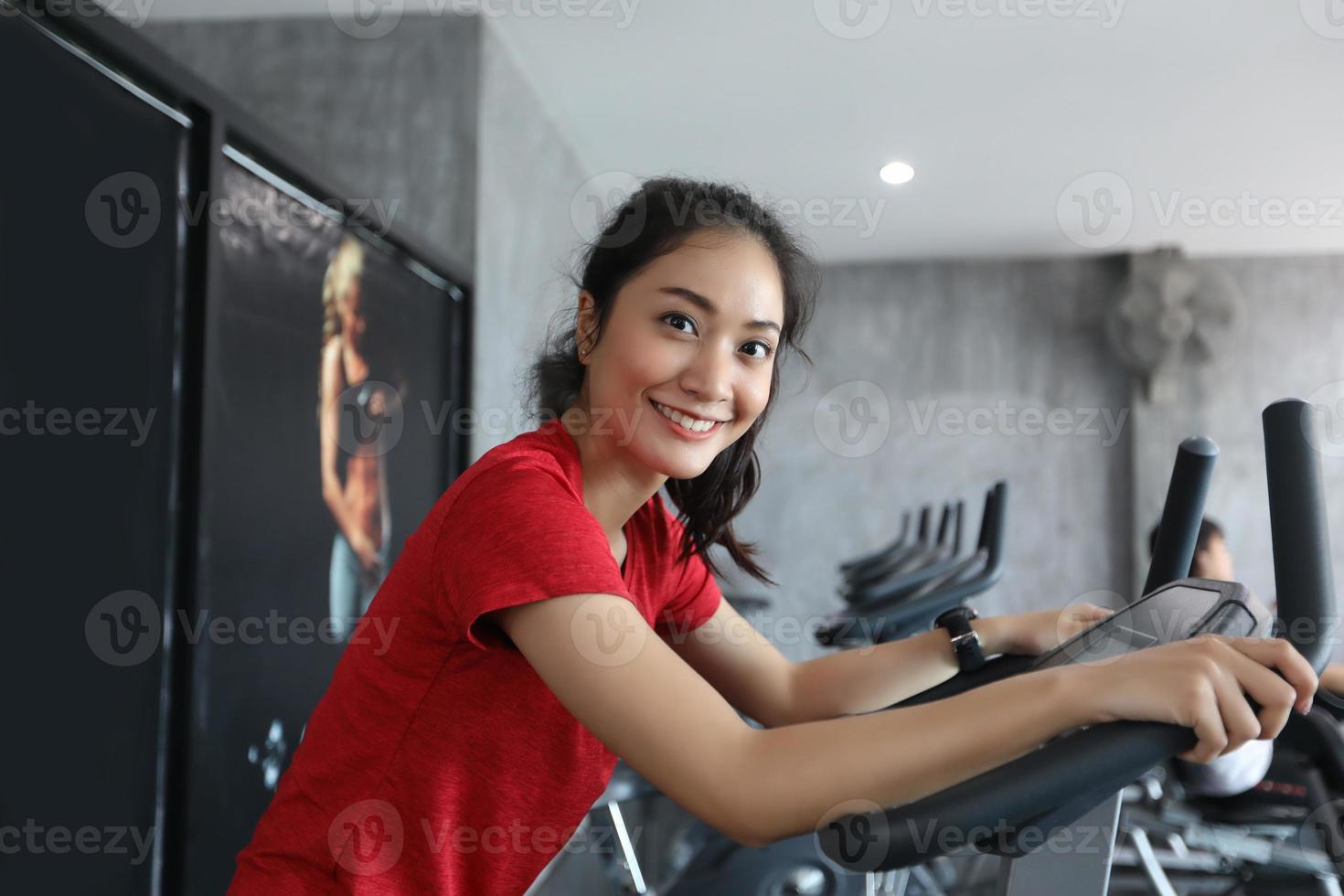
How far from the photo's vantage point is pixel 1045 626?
1.11 meters

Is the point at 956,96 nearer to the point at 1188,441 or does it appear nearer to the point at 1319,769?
the point at 1319,769

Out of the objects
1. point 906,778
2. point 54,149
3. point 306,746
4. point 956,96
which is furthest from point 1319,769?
point 956,96

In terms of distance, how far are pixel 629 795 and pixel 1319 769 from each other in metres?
1.10

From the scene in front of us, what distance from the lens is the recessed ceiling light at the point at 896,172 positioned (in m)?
4.95

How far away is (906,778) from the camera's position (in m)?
0.71
